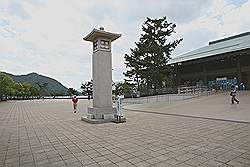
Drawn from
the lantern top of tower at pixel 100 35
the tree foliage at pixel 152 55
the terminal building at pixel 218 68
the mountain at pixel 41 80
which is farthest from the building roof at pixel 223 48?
the mountain at pixel 41 80

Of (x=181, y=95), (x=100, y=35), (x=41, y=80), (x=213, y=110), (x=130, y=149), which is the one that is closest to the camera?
(x=130, y=149)

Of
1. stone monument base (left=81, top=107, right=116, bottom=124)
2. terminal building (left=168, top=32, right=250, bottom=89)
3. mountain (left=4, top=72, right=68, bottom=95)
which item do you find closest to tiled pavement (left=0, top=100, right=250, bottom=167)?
stone monument base (left=81, top=107, right=116, bottom=124)

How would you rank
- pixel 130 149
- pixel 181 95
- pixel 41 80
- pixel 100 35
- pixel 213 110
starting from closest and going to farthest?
pixel 130 149
pixel 100 35
pixel 213 110
pixel 181 95
pixel 41 80

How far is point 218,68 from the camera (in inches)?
1264

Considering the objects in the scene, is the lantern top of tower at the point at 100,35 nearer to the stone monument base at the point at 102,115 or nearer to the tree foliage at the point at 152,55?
the stone monument base at the point at 102,115

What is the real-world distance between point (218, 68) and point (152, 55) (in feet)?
40.7

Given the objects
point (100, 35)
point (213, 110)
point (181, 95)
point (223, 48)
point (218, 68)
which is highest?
point (223, 48)

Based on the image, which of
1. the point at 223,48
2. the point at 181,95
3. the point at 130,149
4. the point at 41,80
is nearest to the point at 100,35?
the point at 130,149

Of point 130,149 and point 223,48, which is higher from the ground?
point 223,48

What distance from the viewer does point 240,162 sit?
3.95 meters

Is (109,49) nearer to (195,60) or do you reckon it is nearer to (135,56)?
(135,56)

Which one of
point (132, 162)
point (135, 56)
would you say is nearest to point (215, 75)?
point (135, 56)

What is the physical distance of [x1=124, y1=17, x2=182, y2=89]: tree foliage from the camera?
86.7 feet

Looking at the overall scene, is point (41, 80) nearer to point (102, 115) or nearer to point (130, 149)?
point (102, 115)
